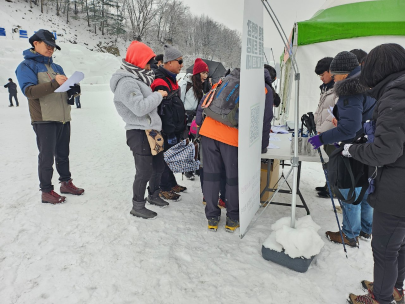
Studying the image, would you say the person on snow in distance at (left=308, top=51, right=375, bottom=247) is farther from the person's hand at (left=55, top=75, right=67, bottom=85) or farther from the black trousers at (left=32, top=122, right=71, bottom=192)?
the black trousers at (left=32, top=122, right=71, bottom=192)

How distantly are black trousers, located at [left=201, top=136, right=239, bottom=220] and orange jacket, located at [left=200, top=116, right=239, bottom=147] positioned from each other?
0.06 m

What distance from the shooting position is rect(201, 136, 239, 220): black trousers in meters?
2.60

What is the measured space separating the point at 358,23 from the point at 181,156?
462 cm

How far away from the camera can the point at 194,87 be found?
3803mm

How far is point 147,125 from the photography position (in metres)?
2.73

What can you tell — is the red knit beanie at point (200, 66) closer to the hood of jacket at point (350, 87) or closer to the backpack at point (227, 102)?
the backpack at point (227, 102)

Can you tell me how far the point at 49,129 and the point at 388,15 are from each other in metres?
6.17

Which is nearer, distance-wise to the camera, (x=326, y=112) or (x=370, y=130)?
(x=370, y=130)

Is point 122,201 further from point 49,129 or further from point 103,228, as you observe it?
point 49,129

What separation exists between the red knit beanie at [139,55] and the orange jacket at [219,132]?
87 cm

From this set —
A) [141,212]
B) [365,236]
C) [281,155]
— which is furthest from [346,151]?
[141,212]

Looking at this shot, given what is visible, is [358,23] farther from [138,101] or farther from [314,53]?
[138,101]

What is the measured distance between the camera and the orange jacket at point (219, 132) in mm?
2485

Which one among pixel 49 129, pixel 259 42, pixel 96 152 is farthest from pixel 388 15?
pixel 96 152
